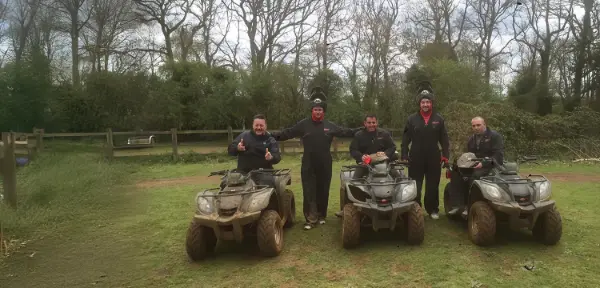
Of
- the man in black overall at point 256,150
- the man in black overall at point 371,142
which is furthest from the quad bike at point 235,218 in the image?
the man in black overall at point 371,142

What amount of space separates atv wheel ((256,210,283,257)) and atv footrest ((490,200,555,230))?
2.24 meters

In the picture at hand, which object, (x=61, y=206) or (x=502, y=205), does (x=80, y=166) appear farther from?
(x=502, y=205)

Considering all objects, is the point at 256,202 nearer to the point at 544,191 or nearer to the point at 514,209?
the point at 514,209

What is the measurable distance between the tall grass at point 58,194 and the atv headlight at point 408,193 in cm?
463

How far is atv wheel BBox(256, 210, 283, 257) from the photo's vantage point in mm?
4359

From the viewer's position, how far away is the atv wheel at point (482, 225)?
4.45m

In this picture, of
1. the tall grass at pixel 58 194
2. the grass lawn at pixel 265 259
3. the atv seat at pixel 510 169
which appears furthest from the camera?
the tall grass at pixel 58 194

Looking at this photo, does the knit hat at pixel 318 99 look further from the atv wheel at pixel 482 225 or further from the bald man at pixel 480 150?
the atv wheel at pixel 482 225

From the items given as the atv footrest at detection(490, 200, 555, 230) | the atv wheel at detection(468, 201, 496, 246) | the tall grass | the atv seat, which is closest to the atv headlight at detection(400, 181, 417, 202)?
the atv wheel at detection(468, 201, 496, 246)

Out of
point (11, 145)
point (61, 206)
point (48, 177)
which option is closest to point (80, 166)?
point (48, 177)

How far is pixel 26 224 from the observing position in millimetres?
5746

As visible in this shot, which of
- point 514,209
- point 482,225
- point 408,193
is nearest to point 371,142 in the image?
point 408,193

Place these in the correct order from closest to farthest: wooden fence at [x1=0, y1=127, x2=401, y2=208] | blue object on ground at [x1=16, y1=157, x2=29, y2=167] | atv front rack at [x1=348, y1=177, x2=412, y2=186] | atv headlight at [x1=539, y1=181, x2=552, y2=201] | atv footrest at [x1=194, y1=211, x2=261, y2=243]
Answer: atv footrest at [x1=194, y1=211, x2=261, y2=243] < atv headlight at [x1=539, y1=181, x2=552, y2=201] < atv front rack at [x1=348, y1=177, x2=412, y2=186] < wooden fence at [x1=0, y1=127, x2=401, y2=208] < blue object on ground at [x1=16, y1=157, x2=29, y2=167]

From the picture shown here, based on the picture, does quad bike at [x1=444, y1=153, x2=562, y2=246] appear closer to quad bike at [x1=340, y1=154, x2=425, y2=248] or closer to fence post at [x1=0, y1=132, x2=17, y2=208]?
quad bike at [x1=340, y1=154, x2=425, y2=248]
